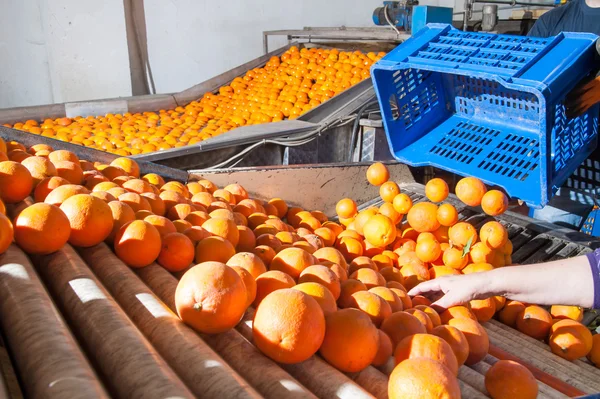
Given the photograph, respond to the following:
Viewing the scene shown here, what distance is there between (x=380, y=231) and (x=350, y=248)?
156 mm

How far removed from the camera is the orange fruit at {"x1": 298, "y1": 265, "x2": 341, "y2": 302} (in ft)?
4.49

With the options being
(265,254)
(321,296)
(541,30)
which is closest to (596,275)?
(321,296)

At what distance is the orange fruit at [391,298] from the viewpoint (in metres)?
1.47

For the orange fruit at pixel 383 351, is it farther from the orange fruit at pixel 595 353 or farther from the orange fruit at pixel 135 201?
the orange fruit at pixel 595 353

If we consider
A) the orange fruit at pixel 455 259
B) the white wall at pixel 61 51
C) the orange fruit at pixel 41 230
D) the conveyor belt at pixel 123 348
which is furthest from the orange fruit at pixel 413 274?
the white wall at pixel 61 51

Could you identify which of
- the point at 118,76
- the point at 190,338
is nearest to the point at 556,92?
the point at 190,338

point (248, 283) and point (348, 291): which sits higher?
point (248, 283)

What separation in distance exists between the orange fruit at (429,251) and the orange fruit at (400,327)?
0.86 metres

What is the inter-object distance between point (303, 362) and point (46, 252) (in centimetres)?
69

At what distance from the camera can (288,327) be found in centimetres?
100

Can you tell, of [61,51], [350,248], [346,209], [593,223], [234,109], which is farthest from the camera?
[61,51]

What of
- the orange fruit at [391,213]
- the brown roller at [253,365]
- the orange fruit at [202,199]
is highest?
the brown roller at [253,365]

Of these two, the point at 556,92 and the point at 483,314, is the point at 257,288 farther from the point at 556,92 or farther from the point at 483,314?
the point at 556,92

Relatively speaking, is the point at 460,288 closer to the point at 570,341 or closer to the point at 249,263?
the point at 570,341
